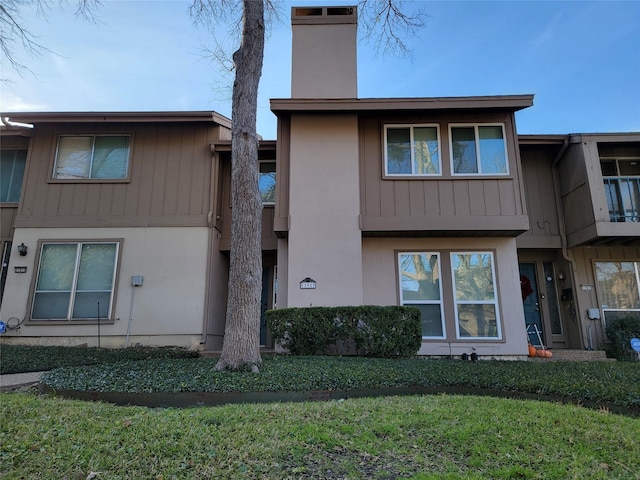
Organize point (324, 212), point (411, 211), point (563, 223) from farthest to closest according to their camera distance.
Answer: point (563, 223), point (324, 212), point (411, 211)

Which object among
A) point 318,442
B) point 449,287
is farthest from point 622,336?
point 318,442

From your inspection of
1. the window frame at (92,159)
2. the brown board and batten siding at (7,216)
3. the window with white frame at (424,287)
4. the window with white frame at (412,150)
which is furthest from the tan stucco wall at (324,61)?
the brown board and batten siding at (7,216)

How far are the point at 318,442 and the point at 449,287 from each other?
6.20 metres

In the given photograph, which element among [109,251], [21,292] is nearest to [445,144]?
[109,251]

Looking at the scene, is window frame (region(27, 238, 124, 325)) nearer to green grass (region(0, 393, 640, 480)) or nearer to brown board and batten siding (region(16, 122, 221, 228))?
brown board and batten siding (region(16, 122, 221, 228))

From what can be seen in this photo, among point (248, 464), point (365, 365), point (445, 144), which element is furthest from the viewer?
point (445, 144)

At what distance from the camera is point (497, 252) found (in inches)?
343

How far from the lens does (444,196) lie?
28.5 ft

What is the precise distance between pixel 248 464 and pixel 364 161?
7284 millimetres

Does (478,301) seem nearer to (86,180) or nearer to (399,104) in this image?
(399,104)

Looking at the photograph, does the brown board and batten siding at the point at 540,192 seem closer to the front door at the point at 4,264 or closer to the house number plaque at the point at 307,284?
the house number plaque at the point at 307,284

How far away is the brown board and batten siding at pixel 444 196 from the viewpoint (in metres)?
8.46

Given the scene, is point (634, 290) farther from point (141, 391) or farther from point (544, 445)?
point (141, 391)

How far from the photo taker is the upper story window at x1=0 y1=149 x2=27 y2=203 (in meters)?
10.4
